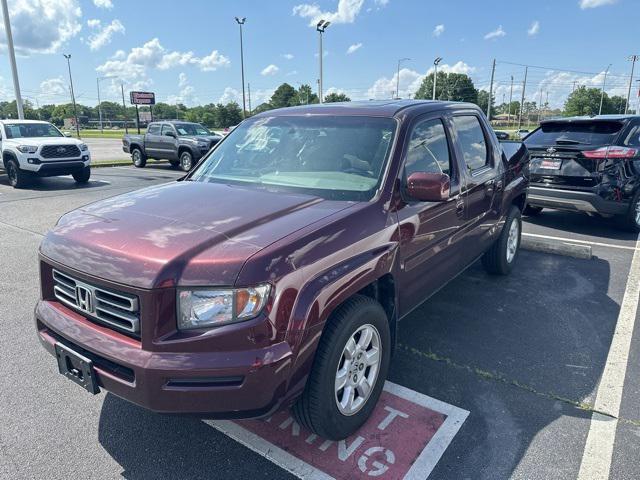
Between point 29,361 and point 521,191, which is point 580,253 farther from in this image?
point 29,361

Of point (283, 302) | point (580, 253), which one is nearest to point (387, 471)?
point (283, 302)

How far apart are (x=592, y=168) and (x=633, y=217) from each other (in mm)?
1028

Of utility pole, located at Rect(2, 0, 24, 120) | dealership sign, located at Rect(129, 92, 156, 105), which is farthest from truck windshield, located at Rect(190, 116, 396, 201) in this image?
dealership sign, located at Rect(129, 92, 156, 105)

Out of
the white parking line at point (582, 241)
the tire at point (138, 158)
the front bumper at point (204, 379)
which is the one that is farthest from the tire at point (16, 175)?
the front bumper at point (204, 379)

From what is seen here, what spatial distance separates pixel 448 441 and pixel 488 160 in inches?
113

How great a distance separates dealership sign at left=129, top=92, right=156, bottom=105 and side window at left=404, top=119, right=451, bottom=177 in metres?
37.5

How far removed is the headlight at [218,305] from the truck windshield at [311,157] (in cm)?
106

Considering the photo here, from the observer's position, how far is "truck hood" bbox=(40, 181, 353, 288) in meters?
2.11

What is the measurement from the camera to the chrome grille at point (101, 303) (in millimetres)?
2180

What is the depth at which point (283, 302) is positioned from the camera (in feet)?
7.00

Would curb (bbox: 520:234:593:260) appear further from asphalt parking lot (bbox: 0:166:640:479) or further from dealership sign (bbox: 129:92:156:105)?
dealership sign (bbox: 129:92:156:105)

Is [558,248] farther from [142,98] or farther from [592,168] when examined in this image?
[142,98]

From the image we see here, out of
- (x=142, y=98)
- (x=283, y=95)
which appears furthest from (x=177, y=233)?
(x=283, y=95)

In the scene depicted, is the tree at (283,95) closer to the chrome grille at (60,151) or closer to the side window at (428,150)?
the chrome grille at (60,151)
